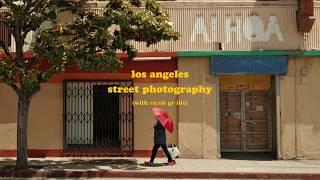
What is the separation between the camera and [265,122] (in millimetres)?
17547

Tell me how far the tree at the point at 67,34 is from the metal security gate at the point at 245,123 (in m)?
4.72

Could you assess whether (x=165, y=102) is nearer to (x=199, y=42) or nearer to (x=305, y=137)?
(x=199, y=42)

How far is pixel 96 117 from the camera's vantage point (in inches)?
659

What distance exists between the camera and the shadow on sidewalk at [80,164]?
14.1 metres

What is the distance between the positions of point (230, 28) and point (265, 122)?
11.1ft

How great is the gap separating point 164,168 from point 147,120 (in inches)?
100.0

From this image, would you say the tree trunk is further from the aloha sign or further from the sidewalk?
the aloha sign

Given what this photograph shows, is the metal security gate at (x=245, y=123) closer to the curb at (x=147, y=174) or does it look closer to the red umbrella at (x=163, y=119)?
the red umbrella at (x=163, y=119)

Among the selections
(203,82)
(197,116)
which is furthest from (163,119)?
(203,82)

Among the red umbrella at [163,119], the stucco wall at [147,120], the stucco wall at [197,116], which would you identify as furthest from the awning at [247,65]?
the red umbrella at [163,119]

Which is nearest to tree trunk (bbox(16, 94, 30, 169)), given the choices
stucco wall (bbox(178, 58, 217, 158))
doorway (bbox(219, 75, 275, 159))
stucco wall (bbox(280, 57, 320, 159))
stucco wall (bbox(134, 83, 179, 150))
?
stucco wall (bbox(134, 83, 179, 150))

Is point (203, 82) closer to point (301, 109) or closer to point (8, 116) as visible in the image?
point (301, 109)

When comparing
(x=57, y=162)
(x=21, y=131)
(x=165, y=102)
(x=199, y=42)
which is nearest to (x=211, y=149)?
(x=165, y=102)

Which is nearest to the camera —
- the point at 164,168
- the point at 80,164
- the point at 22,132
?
the point at 22,132
